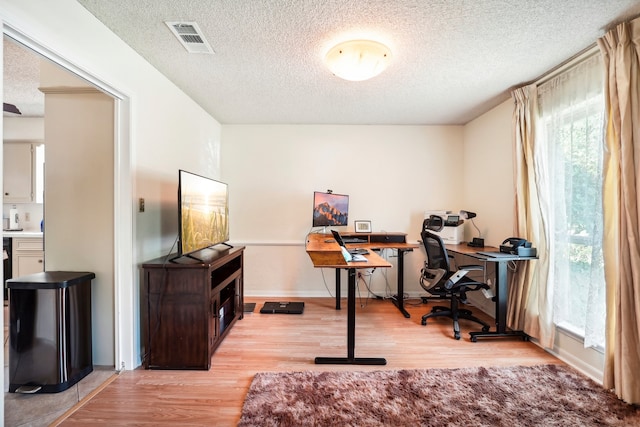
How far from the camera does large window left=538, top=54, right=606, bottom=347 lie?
77.6 inches

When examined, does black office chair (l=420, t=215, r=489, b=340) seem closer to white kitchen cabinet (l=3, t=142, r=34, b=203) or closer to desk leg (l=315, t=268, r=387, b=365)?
desk leg (l=315, t=268, r=387, b=365)

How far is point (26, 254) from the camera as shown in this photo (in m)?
3.22

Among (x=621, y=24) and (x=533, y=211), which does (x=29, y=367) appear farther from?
(x=621, y=24)

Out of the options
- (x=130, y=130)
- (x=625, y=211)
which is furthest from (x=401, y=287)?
(x=130, y=130)

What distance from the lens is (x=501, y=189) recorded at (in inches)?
120

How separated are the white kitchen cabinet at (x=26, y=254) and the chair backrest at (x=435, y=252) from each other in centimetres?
447

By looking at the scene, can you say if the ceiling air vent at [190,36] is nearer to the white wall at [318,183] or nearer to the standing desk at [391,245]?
the white wall at [318,183]

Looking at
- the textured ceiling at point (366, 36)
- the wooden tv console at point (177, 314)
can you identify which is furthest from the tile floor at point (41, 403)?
the textured ceiling at point (366, 36)

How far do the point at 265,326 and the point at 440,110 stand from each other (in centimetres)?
322

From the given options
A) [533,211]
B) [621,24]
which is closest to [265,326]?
[533,211]

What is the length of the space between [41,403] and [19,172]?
139 inches

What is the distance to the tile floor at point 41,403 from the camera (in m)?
1.59

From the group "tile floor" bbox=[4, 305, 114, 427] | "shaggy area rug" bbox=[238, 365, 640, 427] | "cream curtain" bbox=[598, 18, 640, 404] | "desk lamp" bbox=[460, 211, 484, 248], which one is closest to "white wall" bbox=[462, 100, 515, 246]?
"desk lamp" bbox=[460, 211, 484, 248]

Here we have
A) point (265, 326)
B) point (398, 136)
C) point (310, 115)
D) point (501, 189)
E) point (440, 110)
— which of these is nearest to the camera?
point (265, 326)
